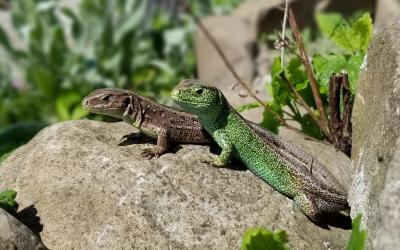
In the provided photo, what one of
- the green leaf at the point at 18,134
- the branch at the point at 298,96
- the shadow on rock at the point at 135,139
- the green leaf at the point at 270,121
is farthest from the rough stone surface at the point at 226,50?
the shadow on rock at the point at 135,139

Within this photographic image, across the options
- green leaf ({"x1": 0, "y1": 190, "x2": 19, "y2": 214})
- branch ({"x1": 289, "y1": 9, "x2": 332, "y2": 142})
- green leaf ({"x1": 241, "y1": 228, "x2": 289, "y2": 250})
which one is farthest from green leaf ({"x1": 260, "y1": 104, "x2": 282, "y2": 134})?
green leaf ({"x1": 0, "y1": 190, "x2": 19, "y2": 214})

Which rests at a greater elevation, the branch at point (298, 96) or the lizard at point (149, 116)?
the branch at point (298, 96)

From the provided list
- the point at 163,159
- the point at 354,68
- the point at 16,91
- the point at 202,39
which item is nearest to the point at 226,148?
the point at 163,159

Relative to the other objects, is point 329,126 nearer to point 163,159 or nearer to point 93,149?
point 163,159

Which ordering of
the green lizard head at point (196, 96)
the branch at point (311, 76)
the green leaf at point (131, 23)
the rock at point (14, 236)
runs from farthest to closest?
the green leaf at point (131, 23) < the branch at point (311, 76) < the green lizard head at point (196, 96) < the rock at point (14, 236)

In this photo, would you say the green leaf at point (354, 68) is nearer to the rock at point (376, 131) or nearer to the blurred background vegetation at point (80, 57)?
the rock at point (376, 131)

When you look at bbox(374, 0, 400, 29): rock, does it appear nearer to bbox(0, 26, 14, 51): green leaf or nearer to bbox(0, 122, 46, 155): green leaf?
bbox(0, 122, 46, 155): green leaf
